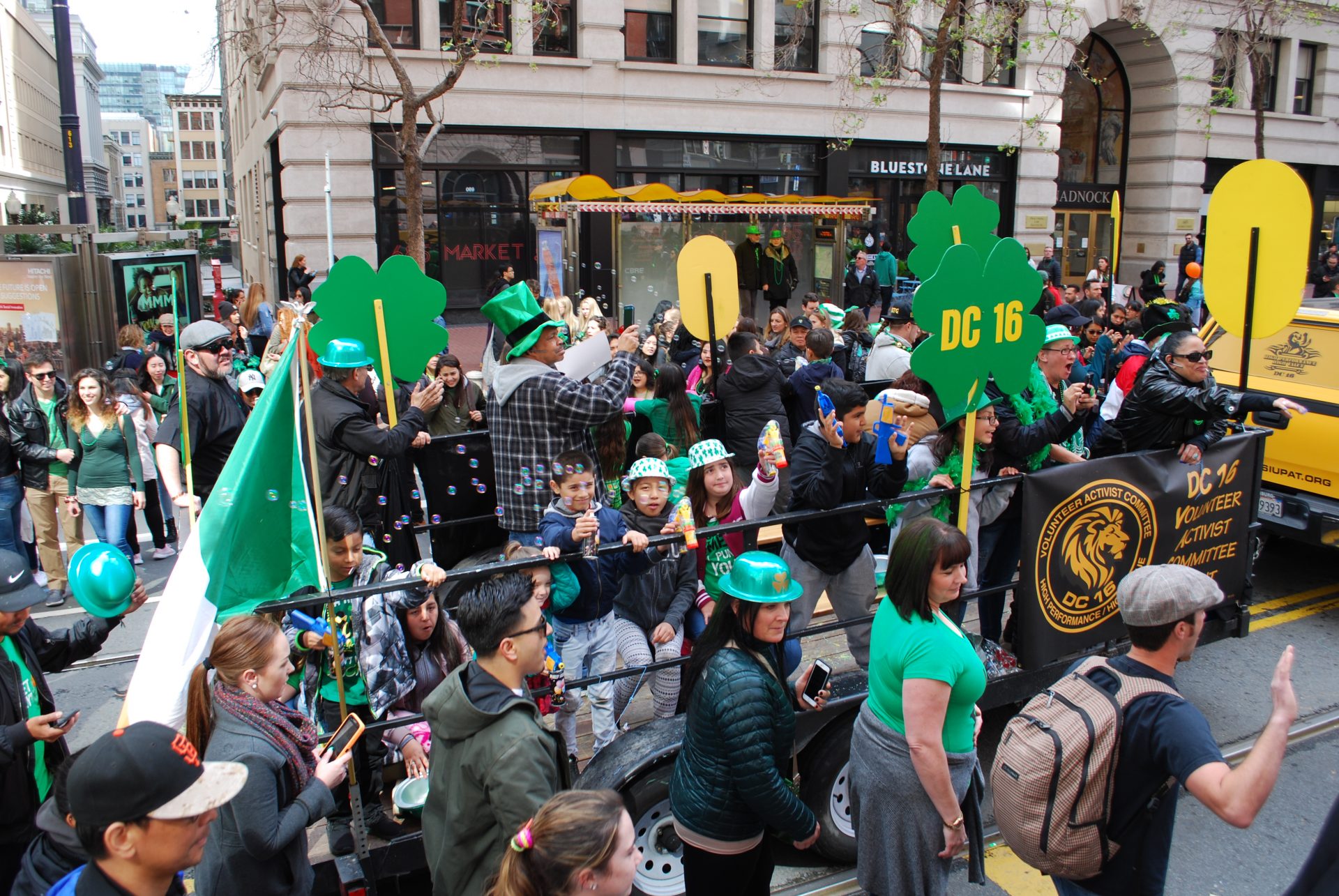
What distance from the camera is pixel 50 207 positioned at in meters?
→ 70.7

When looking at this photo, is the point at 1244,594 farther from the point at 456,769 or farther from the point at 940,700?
the point at 456,769

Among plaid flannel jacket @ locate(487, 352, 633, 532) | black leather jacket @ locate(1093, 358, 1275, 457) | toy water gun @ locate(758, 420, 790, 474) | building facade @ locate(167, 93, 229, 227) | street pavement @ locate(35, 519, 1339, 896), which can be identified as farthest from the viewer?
building facade @ locate(167, 93, 229, 227)

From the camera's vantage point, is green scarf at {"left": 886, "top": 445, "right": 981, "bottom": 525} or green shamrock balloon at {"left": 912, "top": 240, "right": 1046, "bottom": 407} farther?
green scarf at {"left": 886, "top": 445, "right": 981, "bottom": 525}

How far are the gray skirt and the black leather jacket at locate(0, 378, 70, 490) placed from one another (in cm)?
725

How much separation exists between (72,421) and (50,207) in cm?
7504

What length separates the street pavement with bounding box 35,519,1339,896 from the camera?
4.60 metres

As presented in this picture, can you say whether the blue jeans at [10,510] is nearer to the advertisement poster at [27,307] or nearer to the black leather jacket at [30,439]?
the black leather jacket at [30,439]

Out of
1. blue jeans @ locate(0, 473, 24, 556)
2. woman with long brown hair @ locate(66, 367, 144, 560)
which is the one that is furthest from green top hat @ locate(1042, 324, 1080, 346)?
blue jeans @ locate(0, 473, 24, 556)

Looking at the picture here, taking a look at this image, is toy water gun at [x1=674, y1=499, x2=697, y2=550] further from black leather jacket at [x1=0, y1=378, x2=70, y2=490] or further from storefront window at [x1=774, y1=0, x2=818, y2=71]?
storefront window at [x1=774, y1=0, x2=818, y2=71]

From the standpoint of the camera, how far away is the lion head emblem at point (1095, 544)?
5066mm

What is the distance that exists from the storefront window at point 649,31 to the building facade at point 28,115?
39990 millimetres

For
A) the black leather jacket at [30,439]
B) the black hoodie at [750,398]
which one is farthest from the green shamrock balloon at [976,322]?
the black leather jacket at [30,439]

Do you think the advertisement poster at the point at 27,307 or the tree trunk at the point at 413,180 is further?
the tree trunk at the point at 413,180

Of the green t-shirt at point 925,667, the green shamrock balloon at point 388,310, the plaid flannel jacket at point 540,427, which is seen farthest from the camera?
the plaid flannel jacket at point 540,427
